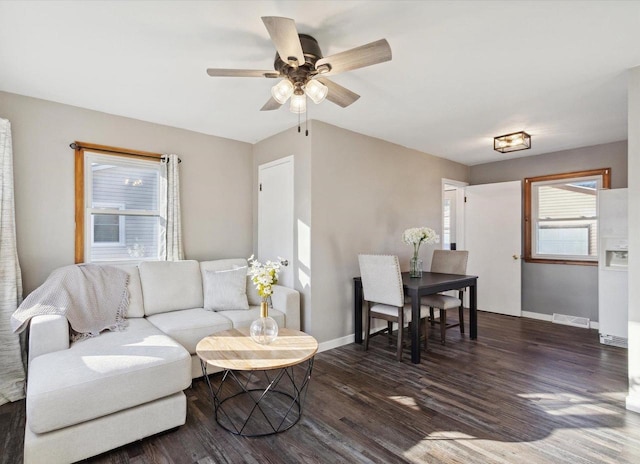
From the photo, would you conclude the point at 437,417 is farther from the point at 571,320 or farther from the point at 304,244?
the point at 571,320

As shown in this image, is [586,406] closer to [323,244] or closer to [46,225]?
[323,244]

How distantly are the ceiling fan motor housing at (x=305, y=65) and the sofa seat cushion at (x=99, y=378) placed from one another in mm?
1954

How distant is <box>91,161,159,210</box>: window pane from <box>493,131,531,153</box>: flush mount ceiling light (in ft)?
13.5

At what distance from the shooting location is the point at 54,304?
2557mm

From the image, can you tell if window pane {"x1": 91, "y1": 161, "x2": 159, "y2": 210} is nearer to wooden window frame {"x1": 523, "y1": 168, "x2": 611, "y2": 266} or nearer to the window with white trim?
the window with white trim

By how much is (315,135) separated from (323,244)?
1.18m

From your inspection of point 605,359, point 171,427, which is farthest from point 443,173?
point 171,427

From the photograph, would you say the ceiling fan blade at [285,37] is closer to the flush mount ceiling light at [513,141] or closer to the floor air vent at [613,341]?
the flush mount ceiling light at [513,141]

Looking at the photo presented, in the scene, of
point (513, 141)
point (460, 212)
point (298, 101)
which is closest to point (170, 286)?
point (298, 101)

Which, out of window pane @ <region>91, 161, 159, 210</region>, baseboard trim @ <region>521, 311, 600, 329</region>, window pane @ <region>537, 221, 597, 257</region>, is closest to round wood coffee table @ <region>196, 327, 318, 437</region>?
window pane @ <region>91, 161, 159, 210</region>

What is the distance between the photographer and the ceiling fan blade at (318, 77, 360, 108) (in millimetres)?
2216

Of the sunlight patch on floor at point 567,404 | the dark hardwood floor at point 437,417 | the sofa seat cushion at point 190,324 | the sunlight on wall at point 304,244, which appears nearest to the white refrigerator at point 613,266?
the dark hardwood floor at point 437,417

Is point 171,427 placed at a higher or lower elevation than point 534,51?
lower

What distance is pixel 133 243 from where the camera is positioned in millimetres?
3619
